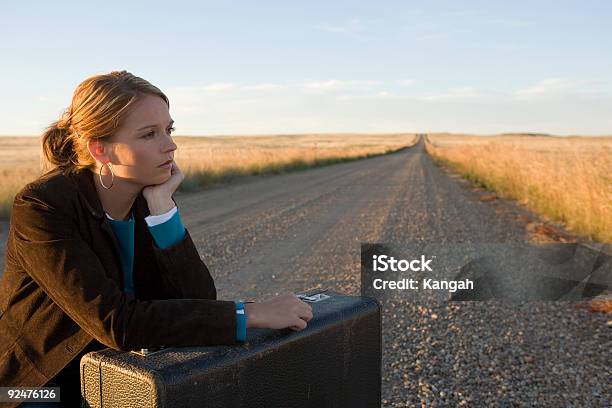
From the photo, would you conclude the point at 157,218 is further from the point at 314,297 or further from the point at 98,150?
the point at 314,297

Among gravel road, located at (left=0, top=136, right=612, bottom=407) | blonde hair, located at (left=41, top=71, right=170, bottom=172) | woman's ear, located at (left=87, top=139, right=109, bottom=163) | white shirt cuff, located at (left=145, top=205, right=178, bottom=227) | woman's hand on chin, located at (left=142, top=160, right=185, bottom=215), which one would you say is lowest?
gravel road, located at (left=0, top=136, right=612, bottom=407)

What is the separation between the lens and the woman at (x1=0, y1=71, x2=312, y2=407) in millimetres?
1433

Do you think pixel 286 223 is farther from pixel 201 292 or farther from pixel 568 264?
pixel 201 292

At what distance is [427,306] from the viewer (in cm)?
483

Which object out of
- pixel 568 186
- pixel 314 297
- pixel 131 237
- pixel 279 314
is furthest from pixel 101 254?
pixel 568 186

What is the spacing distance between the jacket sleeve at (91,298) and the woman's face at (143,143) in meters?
0.22

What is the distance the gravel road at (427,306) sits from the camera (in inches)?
129

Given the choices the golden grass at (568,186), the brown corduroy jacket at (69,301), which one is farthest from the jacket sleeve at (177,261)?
the golden grass at (568,186)

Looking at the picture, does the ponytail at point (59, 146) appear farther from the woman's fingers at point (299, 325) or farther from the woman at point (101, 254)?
the woman's fingers at point (299, 325)

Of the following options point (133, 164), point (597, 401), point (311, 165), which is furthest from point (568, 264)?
point (311, 165)

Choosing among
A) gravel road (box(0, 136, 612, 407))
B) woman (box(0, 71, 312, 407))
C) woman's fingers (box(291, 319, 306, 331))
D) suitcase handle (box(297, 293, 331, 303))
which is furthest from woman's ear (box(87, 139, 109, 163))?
gravel road (box(0, 136, 612, 407))

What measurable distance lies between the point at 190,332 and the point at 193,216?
887cm

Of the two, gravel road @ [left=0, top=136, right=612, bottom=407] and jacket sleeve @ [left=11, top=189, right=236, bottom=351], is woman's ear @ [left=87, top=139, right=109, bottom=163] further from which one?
gravel road @ [left=0, top=136, right=612, bottom=407]

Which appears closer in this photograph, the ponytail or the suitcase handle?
the ponytail
